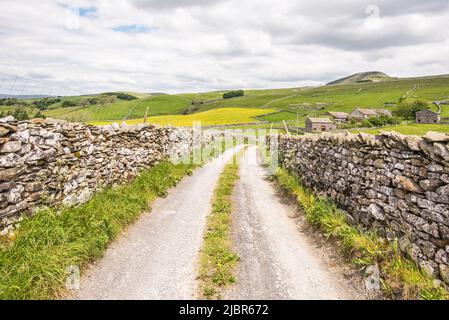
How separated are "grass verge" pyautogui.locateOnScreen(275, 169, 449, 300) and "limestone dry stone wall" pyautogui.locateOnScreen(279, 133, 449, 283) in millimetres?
213

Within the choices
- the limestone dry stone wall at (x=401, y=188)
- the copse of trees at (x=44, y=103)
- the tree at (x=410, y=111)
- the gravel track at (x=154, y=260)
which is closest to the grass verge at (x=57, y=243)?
the gravel track at (x=154, y=260)

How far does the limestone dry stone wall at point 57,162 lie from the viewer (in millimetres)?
6309

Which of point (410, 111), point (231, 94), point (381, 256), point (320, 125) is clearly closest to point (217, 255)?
point (381, 256)

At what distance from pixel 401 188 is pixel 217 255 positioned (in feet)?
15.0

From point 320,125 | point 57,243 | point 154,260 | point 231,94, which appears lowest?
point 154,260

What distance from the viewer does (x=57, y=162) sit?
25.9 ft

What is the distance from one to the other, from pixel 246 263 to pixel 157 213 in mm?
4637

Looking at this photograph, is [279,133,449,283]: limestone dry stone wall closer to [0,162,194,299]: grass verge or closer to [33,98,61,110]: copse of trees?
[0,162,194,299]: grass verge

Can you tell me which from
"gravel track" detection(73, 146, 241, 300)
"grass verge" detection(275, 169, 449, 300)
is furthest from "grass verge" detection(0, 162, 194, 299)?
"grass verge" detection(275, 169, 449, 300)

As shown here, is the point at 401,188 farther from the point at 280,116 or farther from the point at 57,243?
the point at 280,116

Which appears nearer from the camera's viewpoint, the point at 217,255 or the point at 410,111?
the point at 217,255

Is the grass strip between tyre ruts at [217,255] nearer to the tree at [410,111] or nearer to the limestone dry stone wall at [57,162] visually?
the limestone dry stone wall at [57,162]

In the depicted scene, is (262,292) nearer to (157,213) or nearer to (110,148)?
(157,213)

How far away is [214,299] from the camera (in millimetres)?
5504
